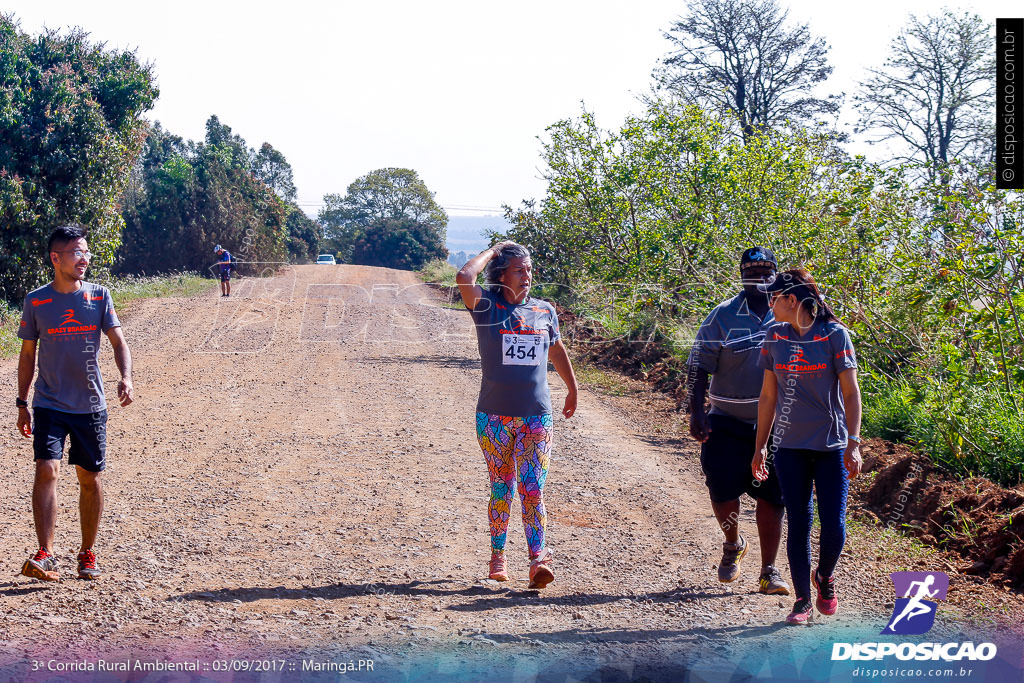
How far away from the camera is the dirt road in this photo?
14.6 feet

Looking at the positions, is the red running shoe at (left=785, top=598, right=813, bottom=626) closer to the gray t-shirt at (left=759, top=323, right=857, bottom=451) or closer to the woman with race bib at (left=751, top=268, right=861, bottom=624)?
the woman with race bib at (left=751, top=268, right=861, bottom=624)

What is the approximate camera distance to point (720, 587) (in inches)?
215

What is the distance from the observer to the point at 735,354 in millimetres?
5316

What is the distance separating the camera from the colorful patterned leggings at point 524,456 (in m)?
5.30

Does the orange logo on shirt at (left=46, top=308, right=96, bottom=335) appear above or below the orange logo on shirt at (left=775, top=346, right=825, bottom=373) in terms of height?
above

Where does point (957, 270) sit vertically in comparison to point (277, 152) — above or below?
below

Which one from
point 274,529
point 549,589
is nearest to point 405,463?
point 274,529

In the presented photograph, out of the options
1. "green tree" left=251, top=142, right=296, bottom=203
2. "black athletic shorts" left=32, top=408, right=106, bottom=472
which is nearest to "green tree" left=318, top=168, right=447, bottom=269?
"green tree" left=251, top=142, right=296, bottom=203

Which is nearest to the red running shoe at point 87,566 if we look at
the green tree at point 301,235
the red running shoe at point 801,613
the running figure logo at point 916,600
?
the red running shoe at point 801,613

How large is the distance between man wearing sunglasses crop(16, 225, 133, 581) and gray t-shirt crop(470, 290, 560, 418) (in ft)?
7.03

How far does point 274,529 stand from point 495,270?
261 cm

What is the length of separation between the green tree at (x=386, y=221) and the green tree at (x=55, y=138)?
52383 mm

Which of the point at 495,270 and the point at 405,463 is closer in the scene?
the point at 495,270

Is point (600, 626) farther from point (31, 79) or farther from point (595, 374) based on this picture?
point (31, 79)
